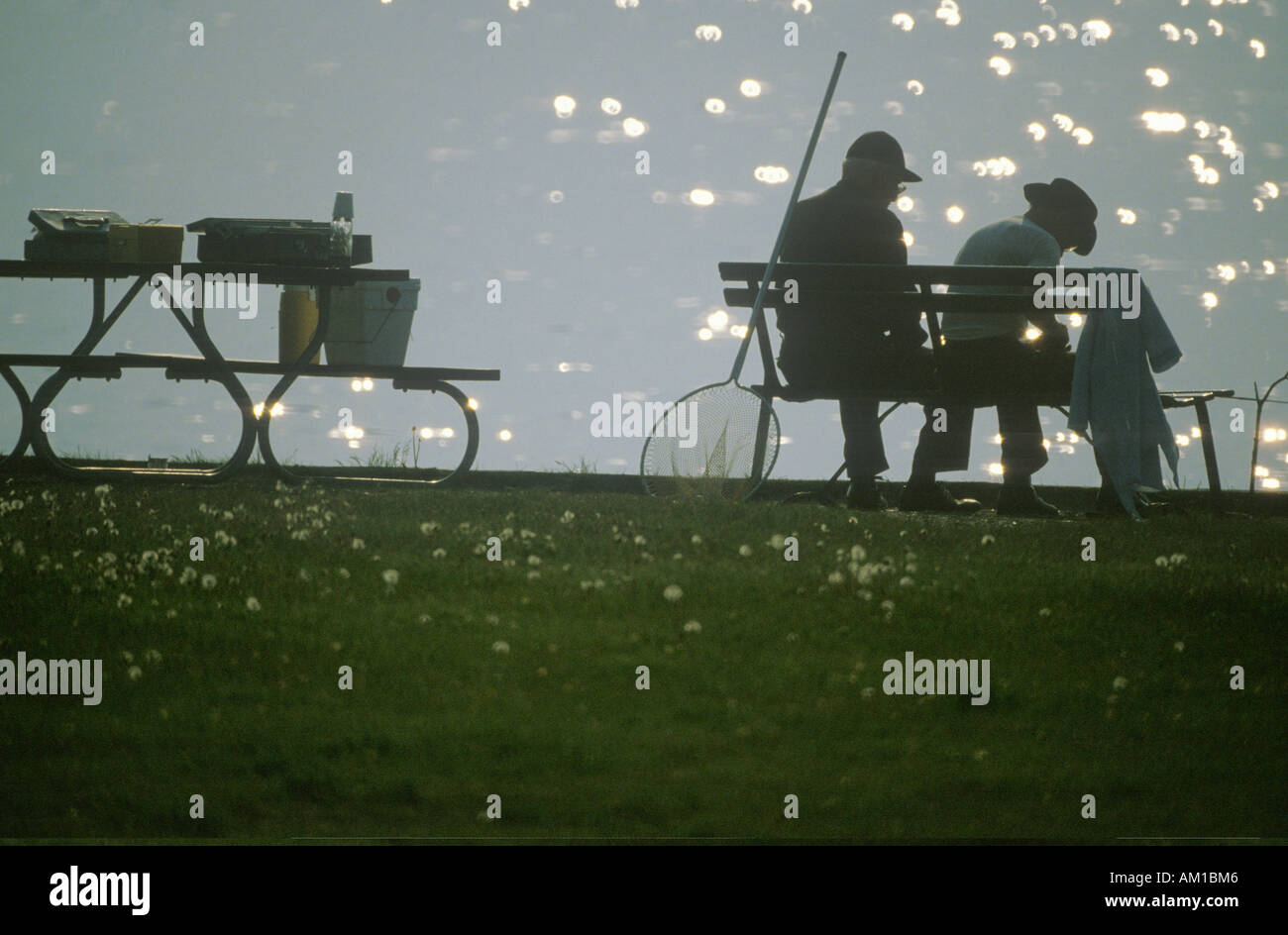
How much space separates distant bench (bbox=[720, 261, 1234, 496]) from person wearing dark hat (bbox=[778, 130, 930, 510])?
2.2 inches

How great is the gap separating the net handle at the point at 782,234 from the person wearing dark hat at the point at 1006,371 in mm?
1142

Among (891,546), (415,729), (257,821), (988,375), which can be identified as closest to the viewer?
(257,821)

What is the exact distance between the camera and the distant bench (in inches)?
355

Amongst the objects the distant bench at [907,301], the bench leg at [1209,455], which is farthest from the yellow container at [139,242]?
the bench leg at [1209,455]

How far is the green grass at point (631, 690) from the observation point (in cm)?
349

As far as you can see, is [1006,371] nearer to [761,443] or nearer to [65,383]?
[761,443]

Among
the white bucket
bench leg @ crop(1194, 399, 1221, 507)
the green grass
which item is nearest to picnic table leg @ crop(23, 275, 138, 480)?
the white bucket

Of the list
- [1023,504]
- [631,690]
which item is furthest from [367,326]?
[631,690]

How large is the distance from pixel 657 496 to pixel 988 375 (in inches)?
84.8

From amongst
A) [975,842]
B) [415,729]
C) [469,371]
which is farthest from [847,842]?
[469,371]

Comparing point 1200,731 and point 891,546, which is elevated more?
point 891,546

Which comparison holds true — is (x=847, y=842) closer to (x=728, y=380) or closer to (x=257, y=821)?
(x=257, y=821)

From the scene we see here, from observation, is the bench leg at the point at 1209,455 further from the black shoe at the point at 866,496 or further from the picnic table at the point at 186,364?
the picnic table at the point at 186,364

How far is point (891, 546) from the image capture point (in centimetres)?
707
